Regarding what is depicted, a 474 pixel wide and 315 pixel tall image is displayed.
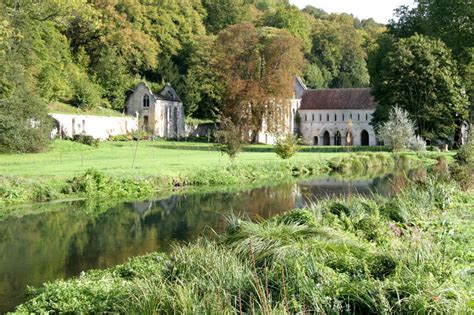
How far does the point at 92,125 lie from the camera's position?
5841 cm

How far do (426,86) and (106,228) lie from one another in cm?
4276

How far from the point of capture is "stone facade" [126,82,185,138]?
6931 centimetres

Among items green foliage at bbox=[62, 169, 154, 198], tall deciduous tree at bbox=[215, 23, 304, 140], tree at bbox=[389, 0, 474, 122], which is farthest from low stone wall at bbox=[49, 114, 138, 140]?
tree at bbox=[389, 0, 474, 122]

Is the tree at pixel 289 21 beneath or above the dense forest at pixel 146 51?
above

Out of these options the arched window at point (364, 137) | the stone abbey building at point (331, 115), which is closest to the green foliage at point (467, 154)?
the stone abbey building at point (331, 115)

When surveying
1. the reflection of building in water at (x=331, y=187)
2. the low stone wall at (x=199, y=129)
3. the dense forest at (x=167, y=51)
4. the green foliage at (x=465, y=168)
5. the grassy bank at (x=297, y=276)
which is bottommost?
the reflection of building in water at (x=331, y=187)

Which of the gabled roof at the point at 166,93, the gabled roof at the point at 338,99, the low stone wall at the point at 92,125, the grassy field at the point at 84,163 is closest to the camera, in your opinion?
the grassy field at the point at 84,163

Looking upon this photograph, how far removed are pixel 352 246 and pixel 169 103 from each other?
63387mm

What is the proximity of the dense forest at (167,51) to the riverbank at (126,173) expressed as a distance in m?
7.60

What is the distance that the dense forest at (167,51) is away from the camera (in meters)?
42.5

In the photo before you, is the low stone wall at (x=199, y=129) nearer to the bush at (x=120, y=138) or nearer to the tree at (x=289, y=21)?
the bush at (x=120, y=138)

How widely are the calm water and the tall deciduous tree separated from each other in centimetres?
3425

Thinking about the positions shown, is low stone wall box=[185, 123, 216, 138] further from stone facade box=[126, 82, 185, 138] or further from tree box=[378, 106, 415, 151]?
tree box=[378, 106, 415, 151]

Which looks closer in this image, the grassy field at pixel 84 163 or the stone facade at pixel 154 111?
the grassy field at pixel 84 163
